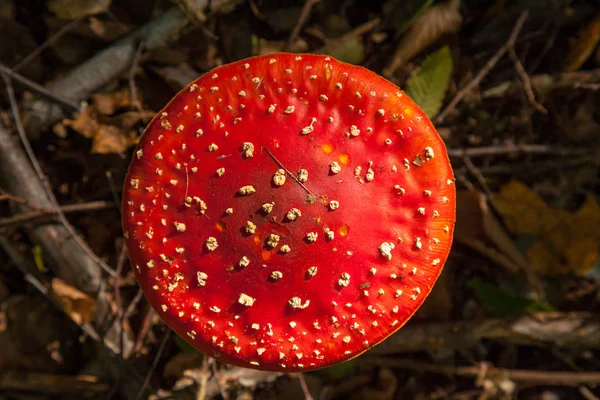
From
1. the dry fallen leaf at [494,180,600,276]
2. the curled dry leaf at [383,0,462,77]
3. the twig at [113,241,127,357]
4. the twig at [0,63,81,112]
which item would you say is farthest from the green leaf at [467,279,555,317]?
the twig at [0,63,81,112]

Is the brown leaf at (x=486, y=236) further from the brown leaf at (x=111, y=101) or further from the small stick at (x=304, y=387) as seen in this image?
the brown leaf at (x=111, y=101)

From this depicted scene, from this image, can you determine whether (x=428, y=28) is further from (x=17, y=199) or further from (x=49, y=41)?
(x=17, y=199)

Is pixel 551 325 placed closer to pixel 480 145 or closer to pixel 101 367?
pixel 480 145

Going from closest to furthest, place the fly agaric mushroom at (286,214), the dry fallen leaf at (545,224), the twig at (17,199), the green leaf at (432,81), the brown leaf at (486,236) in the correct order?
the fly agaric mushroom at (286,214), the twig at (17,199), the green leaf at (432,81), the brown leaf at (486,236), the dry fallen leaf at (545,224)

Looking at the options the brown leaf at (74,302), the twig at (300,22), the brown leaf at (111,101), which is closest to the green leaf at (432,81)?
the twig at (300,22)

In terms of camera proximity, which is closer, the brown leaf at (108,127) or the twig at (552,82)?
the brown leaf at (108,127)

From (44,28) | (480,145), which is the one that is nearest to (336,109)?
(480,145)
